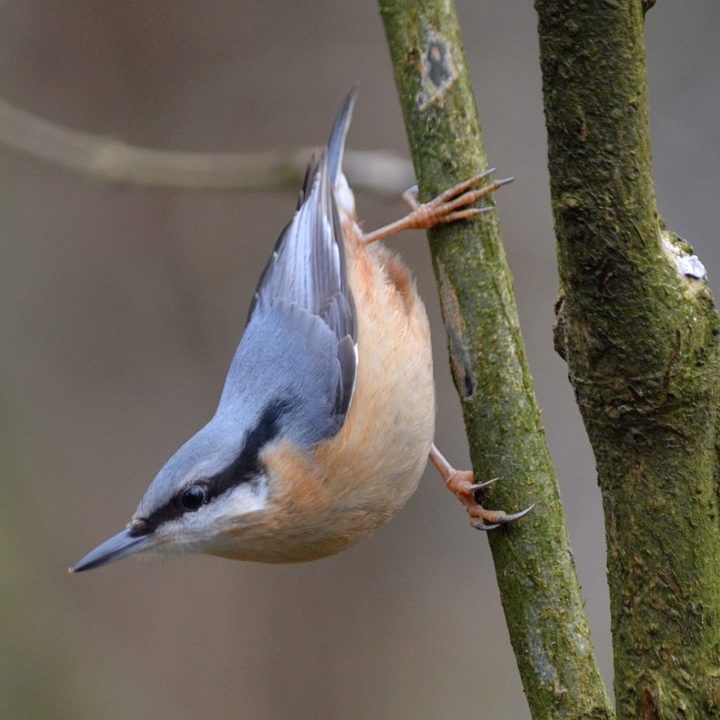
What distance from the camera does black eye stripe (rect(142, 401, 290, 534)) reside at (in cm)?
254

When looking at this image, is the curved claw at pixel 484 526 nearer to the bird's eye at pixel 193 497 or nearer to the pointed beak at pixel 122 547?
the bird's eye at pixel 193 497

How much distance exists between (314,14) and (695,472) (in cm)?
462

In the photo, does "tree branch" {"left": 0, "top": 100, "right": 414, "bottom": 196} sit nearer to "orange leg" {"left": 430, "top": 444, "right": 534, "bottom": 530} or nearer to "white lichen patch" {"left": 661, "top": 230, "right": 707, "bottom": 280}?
"orange leg" {"left": 430, "top": 444, "right": 534, "bottom": 530}

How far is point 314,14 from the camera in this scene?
18.4ft

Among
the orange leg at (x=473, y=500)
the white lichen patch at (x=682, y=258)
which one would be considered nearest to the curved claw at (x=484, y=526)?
the orange leg at (x=473, y=500)

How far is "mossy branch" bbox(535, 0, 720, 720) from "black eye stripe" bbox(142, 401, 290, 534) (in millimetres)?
1181

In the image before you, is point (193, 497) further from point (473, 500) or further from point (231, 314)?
point (231, 314)

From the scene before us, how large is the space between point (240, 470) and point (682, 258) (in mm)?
1410

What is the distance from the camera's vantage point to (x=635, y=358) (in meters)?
1.54

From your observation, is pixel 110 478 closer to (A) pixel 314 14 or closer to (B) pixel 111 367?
(B) pixel 111 367

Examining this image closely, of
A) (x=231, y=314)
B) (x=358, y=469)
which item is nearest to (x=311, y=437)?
(x=358, y=469)

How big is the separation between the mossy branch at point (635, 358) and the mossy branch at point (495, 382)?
0.90 feet

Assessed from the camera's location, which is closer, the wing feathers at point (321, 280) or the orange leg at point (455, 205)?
the orange leg at point (455, 205)

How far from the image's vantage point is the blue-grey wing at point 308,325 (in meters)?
2.79
